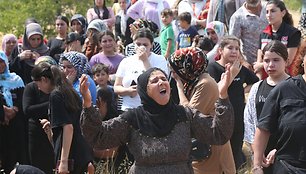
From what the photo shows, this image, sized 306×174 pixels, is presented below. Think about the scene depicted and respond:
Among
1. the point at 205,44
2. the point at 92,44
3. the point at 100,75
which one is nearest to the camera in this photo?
the point at 100,75

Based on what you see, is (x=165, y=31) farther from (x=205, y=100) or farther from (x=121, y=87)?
(x=205, y=100)

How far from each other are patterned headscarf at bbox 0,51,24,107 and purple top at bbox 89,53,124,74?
4.25 feet

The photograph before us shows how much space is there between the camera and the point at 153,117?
4.82 metres

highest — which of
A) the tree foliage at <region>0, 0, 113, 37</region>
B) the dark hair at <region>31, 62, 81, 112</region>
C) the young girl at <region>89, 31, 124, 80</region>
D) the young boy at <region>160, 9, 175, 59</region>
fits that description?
the dark hair at <region>31, 62, 81, 112</region>

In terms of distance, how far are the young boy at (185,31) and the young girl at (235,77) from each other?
3.38 metres

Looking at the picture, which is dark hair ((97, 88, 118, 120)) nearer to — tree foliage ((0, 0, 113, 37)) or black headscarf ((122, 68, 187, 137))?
black headscarf ((122, 68, 187, 137))

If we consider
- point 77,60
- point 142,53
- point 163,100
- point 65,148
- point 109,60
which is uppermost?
point 163,100

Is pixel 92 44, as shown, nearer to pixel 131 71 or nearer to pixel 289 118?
pixel 131 71

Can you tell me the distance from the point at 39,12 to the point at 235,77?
972 centimetres

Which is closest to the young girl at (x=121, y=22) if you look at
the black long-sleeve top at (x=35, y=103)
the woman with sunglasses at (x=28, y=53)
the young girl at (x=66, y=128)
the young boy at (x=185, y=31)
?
the young boy at (x=185, y=31)

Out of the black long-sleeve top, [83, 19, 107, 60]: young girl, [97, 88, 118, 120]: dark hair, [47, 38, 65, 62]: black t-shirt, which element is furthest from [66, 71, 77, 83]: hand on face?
[47, 38, 65, 62]: black t-shirt

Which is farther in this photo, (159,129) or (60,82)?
(60,82)

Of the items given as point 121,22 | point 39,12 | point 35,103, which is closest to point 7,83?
point 35,103

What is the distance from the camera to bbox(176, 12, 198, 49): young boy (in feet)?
36.6
